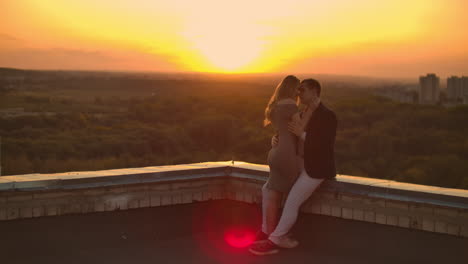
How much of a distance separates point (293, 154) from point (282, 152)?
3.9 inches

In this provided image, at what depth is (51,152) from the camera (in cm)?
2855

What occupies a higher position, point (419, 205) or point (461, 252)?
point (419, 205)

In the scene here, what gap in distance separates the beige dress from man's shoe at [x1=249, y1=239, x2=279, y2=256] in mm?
479

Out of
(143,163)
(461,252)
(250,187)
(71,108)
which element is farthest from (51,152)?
(461,252)

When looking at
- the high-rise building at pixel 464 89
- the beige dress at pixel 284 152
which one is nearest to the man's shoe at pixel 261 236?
the beige dress at pixel 284 152

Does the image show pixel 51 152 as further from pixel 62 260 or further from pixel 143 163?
pixel 62 260

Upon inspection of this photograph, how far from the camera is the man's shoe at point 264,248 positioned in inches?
193

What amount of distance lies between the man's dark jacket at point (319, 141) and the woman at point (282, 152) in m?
0.15

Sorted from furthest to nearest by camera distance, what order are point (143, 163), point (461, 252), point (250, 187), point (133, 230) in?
point (143, 163) < point (250, 187) < point (133, 230) < point (461, 252)

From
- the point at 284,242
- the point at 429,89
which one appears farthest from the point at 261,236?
the point at 429,89

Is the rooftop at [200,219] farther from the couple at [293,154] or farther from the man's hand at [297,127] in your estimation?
the man's hand at [297,127]

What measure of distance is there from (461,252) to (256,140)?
1051 inches

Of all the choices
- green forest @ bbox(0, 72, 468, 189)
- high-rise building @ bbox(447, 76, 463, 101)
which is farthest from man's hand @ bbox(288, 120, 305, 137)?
high-rise building @ bbox(447, 76, 463, 101)

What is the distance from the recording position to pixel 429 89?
4666 centimetres
